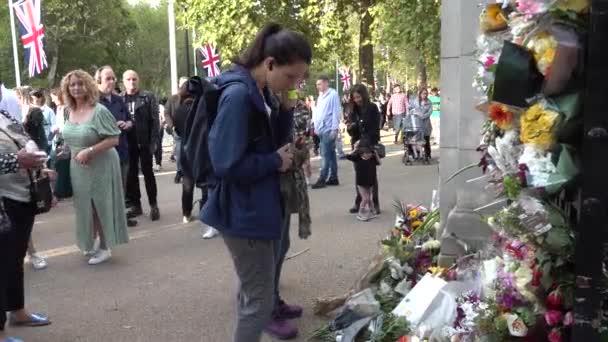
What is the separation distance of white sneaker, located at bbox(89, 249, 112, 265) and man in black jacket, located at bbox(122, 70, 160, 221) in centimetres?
197

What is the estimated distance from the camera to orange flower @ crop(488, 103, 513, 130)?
2.38m

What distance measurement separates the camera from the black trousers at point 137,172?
8.05 m

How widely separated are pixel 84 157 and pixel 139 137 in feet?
7.67

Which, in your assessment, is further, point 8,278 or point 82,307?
point 82,307

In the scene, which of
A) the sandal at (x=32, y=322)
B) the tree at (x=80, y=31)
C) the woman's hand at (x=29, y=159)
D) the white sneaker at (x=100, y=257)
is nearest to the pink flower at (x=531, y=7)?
the woman's hand at (x=29, y=159)

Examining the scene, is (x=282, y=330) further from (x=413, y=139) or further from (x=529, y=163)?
(x=413, y=139)

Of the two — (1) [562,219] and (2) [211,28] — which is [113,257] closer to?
(1) [562,219]

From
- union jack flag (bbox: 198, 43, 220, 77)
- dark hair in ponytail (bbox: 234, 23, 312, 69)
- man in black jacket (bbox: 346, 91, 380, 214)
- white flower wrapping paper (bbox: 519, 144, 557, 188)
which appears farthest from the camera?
union jack flag (bbox: 198, 43, 220, 77)

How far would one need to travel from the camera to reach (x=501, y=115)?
95.0 inches

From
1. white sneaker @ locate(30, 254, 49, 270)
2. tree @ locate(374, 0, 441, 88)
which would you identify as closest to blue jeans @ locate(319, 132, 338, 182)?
white sneaker @ locate(30, 254, 49, 270)

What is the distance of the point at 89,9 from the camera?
3838cm

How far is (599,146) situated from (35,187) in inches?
136

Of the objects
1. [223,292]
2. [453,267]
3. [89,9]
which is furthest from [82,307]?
[89,9]

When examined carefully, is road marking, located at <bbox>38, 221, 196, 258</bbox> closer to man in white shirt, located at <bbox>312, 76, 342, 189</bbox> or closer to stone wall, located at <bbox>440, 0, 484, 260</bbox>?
man in white shirt, located at <bbox>312, 76, 342, 189</bbox>
